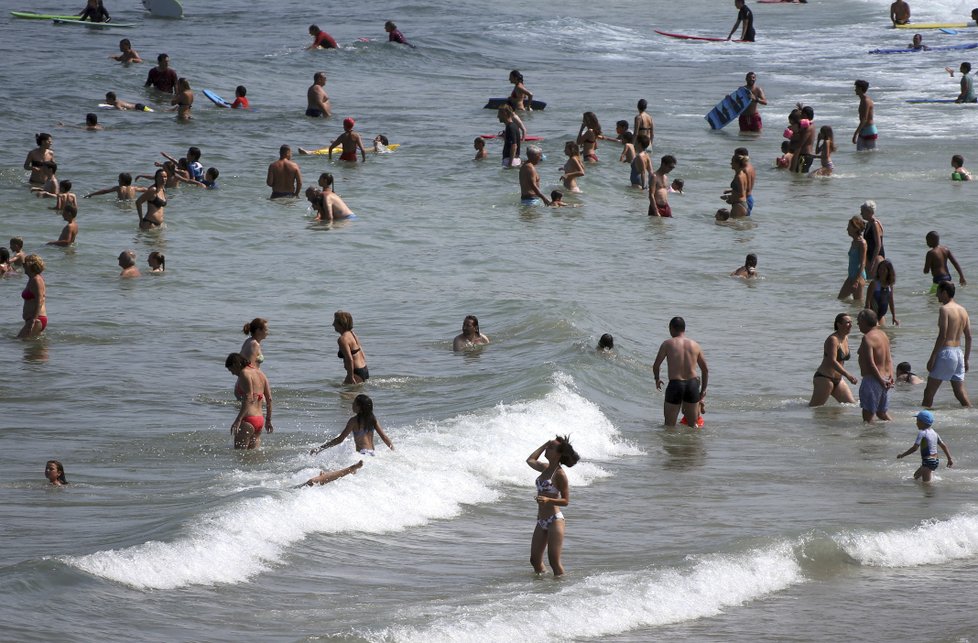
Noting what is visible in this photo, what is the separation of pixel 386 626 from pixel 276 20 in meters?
41.7

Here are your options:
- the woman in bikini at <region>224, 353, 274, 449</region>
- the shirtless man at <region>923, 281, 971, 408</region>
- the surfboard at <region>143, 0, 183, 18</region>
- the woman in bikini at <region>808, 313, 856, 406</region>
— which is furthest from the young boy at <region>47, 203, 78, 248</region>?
the surfboard at <region>143, 0, 183, 18</region>

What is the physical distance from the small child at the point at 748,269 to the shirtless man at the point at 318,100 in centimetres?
1380

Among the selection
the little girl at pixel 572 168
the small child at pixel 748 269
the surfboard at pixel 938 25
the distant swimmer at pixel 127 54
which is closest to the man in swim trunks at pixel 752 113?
the little girl at pixel 572 168

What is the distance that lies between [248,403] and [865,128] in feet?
60.7

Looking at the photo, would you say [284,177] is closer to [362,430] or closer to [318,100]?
[318,100]

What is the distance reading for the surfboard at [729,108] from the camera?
94.8 ft

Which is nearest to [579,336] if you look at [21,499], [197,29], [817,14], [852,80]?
[21,499]

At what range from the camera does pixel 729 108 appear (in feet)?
96.2

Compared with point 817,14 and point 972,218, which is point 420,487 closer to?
point 972,218

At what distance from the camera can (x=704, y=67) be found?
38.3 meters

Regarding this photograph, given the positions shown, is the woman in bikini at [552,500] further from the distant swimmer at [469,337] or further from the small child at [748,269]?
the small child at [748,269]

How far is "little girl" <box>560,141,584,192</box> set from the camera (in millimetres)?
23828

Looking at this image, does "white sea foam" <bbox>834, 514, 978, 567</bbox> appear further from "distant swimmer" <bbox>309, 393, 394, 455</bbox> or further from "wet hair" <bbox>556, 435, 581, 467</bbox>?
"distant swimmer" <bbox>309, 393, 394, 455</bbox>

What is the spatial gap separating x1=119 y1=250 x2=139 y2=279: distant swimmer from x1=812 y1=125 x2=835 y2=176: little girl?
12864 mm
